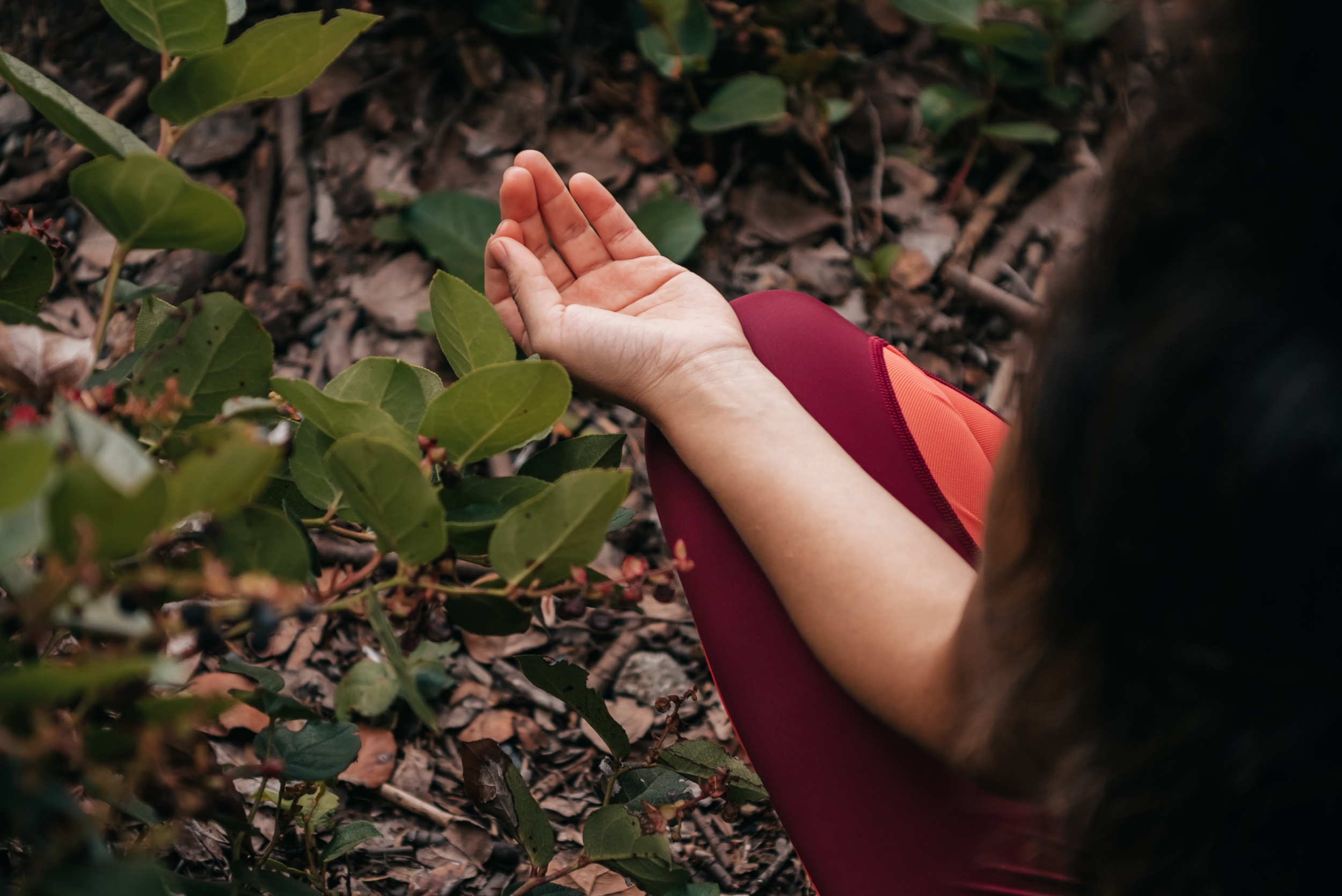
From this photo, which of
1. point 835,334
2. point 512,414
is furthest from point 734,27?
point 512,414

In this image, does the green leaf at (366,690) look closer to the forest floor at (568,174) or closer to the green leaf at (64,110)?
the forest floor at (568,174)

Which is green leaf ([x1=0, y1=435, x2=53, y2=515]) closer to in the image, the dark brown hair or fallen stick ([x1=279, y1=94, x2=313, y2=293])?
the dark brown hair

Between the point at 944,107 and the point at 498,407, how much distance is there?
5.40ft

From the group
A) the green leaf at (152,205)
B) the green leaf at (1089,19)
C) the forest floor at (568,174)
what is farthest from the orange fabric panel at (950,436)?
the green leaf at (1089,19)

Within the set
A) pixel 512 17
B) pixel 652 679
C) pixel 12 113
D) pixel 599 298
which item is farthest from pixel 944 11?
pixel 12 113

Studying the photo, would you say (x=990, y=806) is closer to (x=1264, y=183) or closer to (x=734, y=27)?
(x=1264, y=183)

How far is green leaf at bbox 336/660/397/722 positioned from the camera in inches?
46.1

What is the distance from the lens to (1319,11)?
45 cm

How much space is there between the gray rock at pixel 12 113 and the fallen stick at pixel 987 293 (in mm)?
1837

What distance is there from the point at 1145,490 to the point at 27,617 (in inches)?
21.9

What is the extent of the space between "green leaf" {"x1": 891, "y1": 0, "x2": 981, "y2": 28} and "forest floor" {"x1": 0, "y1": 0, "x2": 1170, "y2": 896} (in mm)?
187

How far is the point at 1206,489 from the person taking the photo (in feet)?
1.55

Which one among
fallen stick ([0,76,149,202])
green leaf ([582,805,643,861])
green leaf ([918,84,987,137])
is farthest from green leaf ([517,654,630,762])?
green leaf ([918,84,987,137])

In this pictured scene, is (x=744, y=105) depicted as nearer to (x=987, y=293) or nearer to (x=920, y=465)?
(x=987, y=293)
